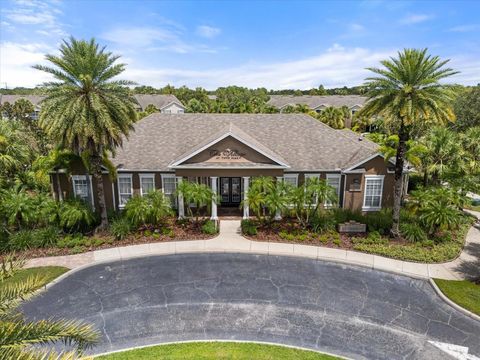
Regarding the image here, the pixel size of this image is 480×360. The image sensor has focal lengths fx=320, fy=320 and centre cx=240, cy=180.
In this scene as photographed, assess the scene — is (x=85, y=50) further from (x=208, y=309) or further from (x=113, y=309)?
(x=208, y=309)

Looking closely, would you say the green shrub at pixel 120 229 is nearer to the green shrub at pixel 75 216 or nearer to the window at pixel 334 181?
the green shrub at pixel 75 216

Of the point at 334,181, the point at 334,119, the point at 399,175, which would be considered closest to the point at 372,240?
the point at 399,175

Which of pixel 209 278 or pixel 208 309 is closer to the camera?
pixel 208 309

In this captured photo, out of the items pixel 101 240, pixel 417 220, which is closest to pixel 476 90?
pixel 417 220

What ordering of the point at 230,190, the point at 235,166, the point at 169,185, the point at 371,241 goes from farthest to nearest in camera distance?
1. the point at 230,190
2. the point at 169,185
3. the point at 235,166
4. the point at 371,241

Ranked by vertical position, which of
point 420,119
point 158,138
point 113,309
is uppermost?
point 420,119

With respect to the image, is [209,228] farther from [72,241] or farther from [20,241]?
[20,241]

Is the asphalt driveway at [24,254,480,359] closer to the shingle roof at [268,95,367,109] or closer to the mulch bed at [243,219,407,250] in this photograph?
the mulch bed at [243,219,407,250]
